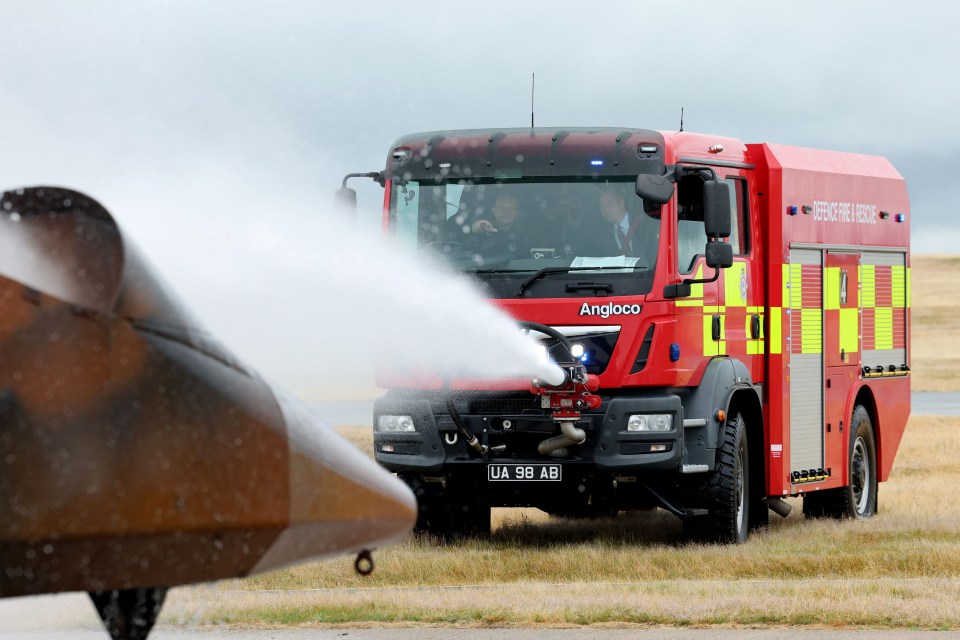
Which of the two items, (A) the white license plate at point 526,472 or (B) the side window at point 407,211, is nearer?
(A) the white license plate at point 526,472

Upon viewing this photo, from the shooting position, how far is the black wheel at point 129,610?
4.23 meters

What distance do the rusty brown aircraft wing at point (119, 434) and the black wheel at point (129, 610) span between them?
698 millimetres

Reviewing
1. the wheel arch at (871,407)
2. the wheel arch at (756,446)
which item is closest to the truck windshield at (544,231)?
the wheel arch at (756,446)

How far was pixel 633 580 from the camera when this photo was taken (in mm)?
11633

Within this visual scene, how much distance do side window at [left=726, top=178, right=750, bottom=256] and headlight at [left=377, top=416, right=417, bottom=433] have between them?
2875 millimetres

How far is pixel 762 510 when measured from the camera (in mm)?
14789

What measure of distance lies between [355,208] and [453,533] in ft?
8.49

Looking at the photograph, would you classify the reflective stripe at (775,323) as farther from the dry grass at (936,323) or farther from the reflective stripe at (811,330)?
the dry grass at (936,323)

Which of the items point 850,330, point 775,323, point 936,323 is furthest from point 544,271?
point 936,323

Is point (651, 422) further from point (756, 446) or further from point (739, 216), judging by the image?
point (739, 216)

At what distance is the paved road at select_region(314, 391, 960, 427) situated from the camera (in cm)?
3484

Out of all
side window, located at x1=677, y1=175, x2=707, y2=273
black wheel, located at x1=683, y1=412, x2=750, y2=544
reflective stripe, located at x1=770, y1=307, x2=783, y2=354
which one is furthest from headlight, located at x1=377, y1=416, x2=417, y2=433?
reflective stripe, located at x1=770, y1=307, x2=783, y2=354

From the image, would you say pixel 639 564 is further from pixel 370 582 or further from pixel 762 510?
pixel 762 510

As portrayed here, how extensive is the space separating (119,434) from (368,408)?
126 ft
